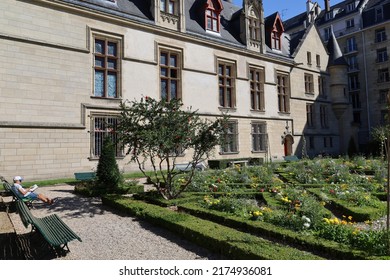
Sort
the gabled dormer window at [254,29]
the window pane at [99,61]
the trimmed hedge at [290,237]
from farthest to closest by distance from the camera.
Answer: the gabled dormer window at [254,29] → the window pane at [99,61] → the trimmed hedge at [290,237]

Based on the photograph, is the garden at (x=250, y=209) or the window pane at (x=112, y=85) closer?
the garden at (x=250, y=209)

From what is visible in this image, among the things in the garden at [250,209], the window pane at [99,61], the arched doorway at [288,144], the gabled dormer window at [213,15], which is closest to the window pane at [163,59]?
the window pane at [99,61]

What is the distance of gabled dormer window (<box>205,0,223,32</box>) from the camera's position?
20.9 m

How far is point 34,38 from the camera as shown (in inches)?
546

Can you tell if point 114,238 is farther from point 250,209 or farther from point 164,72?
point 164,72

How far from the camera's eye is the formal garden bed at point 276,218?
4.71 meters

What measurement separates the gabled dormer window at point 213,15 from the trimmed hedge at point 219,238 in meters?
16.7

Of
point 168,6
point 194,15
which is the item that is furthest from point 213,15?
point 168,6

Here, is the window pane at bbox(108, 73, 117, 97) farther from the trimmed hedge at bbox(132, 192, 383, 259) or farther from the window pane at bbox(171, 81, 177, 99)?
the trimmed hedge at bbox(132, 192, 383, 259)

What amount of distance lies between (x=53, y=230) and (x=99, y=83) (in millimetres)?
12022

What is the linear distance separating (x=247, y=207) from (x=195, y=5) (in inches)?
696

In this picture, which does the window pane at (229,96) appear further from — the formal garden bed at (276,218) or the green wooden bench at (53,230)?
the green wooden bench at (53,230)

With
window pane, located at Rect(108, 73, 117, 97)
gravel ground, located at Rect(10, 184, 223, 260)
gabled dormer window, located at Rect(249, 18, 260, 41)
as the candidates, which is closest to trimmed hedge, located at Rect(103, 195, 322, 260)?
gravel ground, located at Rect(10, 184, 223, 260)

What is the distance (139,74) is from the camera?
17078 mm
